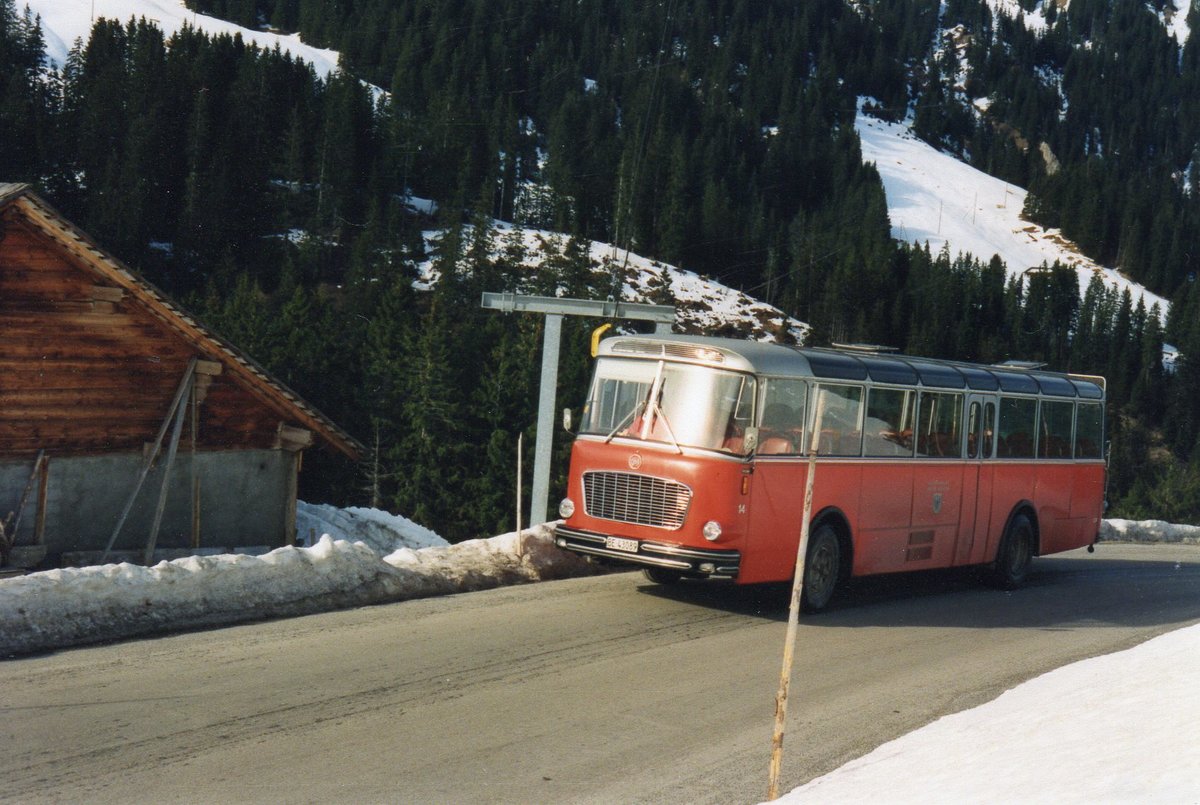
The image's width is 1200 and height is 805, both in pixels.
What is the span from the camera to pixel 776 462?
12742 millimetres

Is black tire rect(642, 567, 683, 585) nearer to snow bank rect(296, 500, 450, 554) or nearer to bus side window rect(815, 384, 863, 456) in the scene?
bus side window rect(815, 384, 863, 456)

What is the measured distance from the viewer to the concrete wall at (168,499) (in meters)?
19.4

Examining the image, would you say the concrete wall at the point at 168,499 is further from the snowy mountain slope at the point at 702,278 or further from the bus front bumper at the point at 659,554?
the snowy mountain slope at the point at 702,278

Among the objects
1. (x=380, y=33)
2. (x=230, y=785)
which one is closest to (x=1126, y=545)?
(x=230, y=785)

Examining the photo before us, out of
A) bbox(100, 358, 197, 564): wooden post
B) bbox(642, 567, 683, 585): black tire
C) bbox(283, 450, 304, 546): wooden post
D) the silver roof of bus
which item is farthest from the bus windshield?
bbox(283, 450, 304, 546): wooden post

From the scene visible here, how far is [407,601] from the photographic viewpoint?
12047 millimetres

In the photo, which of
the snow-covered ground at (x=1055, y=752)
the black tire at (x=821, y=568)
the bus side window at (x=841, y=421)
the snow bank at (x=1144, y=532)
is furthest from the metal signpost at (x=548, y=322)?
the snow bank at (x=1144, y=532)

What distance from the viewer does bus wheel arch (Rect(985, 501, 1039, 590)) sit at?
16.7 m

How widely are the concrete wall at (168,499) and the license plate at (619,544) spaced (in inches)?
435

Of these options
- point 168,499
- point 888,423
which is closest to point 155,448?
point 168,499

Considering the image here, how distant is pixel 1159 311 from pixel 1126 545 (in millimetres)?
156524

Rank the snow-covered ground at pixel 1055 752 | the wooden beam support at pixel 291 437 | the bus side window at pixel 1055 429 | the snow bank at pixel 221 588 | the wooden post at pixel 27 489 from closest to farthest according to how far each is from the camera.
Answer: the snow-covered ground at pixel 1055 752, the snow bank at pixel 221 588, the bus side window at pixel 1055 429, the wooden post at pixel 27 489, the wooden beam support at pixel 291 437

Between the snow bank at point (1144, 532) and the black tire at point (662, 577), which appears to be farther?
the snow bank at point (1144, 532)

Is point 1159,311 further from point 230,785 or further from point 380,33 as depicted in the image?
point 230,785
